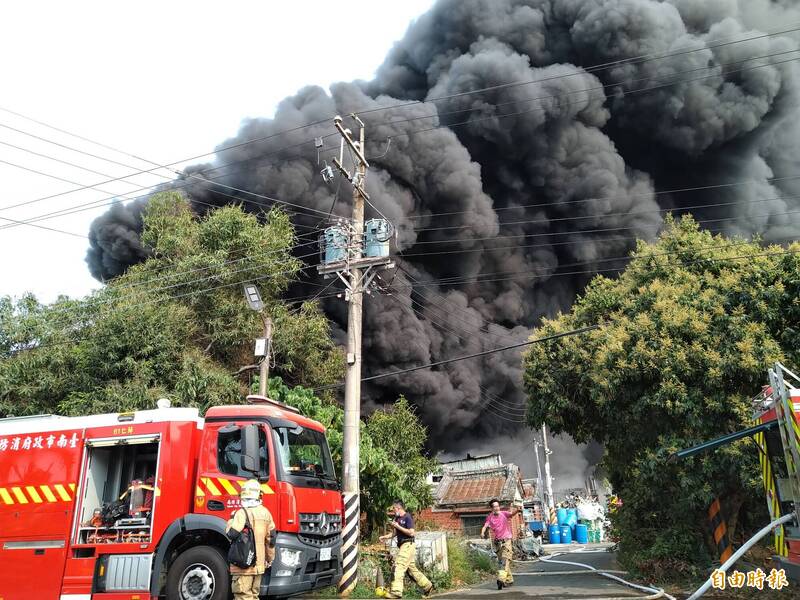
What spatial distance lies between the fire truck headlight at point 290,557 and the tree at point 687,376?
7301 millimetres

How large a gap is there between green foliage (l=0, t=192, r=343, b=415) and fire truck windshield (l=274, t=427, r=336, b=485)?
415 inches

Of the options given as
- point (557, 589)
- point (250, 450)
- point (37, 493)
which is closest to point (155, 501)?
point (250, 450)

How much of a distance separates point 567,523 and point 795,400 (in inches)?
1347

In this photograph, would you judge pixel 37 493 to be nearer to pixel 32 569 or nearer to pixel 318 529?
pixel 32 569

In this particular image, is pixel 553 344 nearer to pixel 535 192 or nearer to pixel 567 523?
pixel 567 523

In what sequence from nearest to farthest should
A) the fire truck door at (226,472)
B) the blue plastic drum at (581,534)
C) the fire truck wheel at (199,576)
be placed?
the fire truck wheel at (199,576) → the fire truck door at (226,472) → the blue plastic drum at (581,534)

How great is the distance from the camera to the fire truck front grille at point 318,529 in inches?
292

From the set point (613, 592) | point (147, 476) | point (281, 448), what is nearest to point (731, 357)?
point (613, 592)

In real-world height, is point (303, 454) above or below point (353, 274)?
below

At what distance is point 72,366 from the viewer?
18.8 meters

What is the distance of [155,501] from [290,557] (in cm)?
206

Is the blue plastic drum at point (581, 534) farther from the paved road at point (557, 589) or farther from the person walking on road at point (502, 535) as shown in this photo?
the person walking on road at point (502, 535)

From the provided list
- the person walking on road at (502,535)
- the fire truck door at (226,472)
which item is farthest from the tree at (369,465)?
the fire truck door at (226,472)

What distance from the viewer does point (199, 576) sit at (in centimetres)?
702
